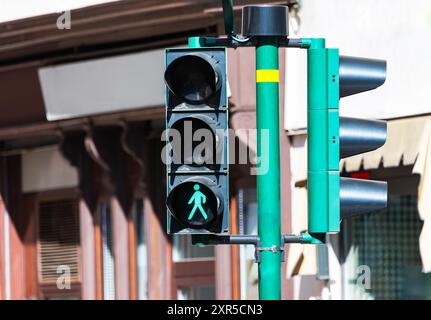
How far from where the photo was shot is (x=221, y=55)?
7.51m

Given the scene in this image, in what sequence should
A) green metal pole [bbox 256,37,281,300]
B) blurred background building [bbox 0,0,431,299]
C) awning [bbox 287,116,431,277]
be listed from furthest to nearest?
1. blurred background building [bbox 0,0,431,299]
2. awning [bbox 287,116,431,277]
3. green metal pole [bbox 256,37,281,300]

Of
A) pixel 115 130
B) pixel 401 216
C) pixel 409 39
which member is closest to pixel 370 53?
pixel 409 39

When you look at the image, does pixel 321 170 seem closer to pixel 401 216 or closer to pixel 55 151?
pixel 401 216

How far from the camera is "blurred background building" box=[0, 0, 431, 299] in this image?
12062 millimetres

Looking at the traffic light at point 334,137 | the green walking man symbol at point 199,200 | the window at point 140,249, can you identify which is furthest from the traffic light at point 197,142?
the window at point 140,249

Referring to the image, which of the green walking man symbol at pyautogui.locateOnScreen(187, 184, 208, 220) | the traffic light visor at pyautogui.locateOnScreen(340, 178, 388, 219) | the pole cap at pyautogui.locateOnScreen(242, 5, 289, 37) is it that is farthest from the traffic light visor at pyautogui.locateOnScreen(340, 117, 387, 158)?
the green walking man symbol at pyautogui.locateOnScreen(187, 184, 208, 220)

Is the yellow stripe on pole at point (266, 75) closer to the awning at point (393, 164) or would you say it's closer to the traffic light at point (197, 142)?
the traffic light at point (197, 142)

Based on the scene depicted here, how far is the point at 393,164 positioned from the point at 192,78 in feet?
15.7

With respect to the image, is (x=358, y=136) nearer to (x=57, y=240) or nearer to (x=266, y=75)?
(x=266, y=75)

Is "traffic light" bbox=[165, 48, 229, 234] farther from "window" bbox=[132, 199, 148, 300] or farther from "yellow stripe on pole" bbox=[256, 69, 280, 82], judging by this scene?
"window" bbox=[132, 199, 148, 300]

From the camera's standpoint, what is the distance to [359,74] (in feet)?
25.7

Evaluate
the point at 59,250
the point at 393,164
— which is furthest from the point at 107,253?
the point at 393,164

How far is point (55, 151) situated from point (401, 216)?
207 inches

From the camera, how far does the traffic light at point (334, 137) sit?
7.68 meters
